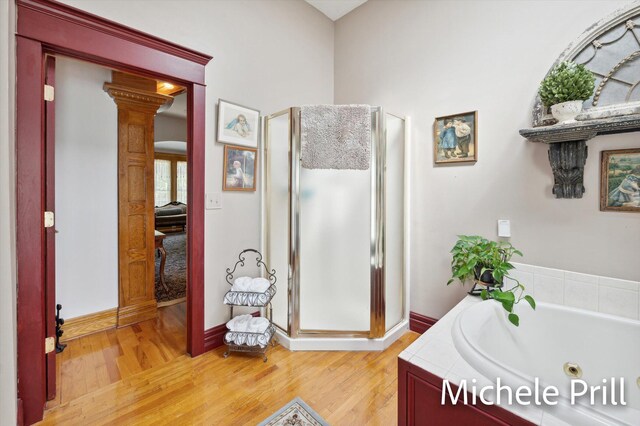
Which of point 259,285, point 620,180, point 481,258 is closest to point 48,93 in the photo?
point 259,285

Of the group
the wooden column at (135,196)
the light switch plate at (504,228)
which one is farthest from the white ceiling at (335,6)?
the light switch plate at (504,228)

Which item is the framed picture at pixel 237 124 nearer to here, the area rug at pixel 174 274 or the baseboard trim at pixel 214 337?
the baseboard trim at pixel 214 337

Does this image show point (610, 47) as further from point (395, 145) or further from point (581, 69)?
point (395, 145)

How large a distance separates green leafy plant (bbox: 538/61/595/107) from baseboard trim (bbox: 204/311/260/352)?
8.83ft

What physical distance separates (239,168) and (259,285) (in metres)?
0.93

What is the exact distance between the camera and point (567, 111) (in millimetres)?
1603

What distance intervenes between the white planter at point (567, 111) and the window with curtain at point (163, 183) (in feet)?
28.0

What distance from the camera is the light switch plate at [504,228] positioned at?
78.2 inches

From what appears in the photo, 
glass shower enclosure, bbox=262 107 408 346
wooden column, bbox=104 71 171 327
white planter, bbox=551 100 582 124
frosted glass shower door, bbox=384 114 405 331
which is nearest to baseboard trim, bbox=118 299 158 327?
wooden column, bbox=104 71 171 327

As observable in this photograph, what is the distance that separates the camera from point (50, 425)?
Result: 147 cm

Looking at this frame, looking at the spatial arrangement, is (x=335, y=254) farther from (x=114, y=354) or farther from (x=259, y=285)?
(x=114, y=354)

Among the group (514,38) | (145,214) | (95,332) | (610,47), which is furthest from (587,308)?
(95,332)

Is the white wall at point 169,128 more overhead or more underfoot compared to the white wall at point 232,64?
more overhead

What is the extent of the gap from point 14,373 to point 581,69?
2401mm
